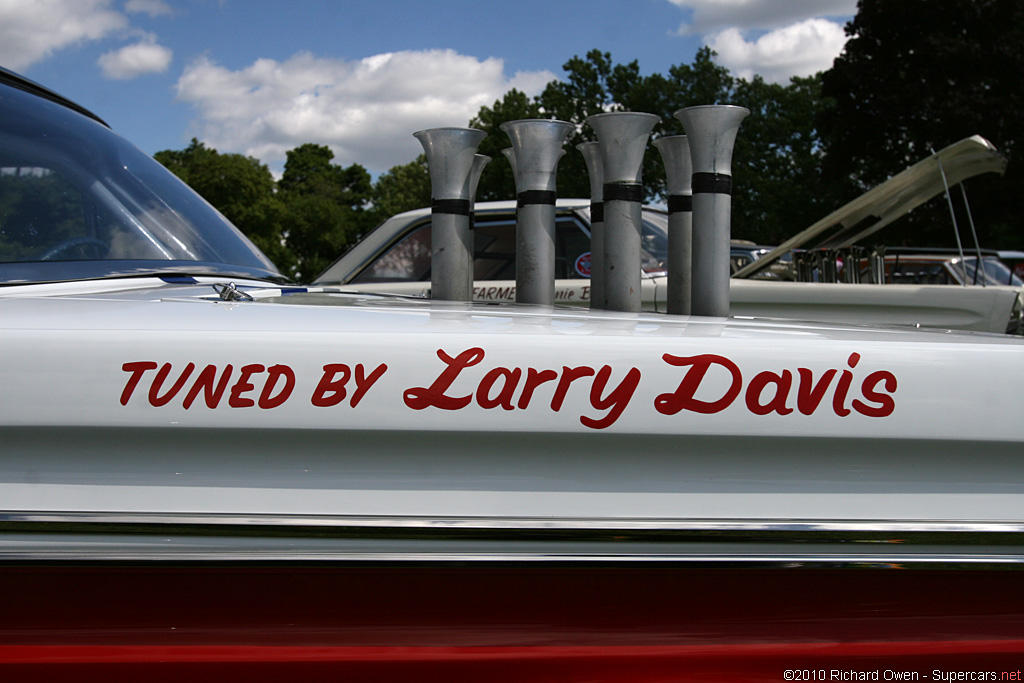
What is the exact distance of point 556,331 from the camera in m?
1.21

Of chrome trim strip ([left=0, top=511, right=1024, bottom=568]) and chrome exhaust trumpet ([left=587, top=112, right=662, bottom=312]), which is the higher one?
chrome exhaust trumpet ([left=587, top=112, right=662, bottom=312])

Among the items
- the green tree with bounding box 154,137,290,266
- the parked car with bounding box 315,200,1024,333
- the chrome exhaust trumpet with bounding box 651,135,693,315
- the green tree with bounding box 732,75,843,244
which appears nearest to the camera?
the chrome exhaust trumpet with bounding box 651,135,693,315

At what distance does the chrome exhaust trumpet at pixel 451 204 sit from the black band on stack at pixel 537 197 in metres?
0.16

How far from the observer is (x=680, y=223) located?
2.23 meters

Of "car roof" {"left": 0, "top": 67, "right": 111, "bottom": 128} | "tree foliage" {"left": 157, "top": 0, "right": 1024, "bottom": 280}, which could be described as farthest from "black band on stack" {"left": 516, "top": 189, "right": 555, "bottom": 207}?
"tree foliage" {"left": 157, "top": 0, "right": 1024, "bottom": 280}

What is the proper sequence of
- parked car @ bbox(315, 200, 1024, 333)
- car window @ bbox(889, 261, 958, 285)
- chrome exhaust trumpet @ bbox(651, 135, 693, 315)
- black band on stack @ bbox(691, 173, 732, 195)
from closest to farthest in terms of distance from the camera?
black band on stack @ bbox(691, 173, 732, 195) → chrome exhaust trumpet @ bbox(651, 135, 693, 315) → parked car @ bbox(315, 200, 1024, 333) → car window @ bbox(889, 261, 958, 285)

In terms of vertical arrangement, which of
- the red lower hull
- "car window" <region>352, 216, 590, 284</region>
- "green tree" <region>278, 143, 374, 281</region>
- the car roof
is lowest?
the red lower hull

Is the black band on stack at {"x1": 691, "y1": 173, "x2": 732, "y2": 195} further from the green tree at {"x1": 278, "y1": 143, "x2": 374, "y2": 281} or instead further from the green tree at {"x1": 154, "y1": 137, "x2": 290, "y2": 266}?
the green tree at {"x1": 278, "y1": 143, "x2": 374, "y2": 281}

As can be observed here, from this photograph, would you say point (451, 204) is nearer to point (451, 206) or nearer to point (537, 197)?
point (451, 206)

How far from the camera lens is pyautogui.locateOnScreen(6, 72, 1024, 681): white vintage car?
1081 mm

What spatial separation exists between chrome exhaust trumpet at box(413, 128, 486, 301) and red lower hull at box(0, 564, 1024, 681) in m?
1.13

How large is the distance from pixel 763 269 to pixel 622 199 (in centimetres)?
487

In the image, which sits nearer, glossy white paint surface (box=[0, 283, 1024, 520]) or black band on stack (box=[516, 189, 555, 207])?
glossy white paint surface (box=[0, 283, 1024, 520])

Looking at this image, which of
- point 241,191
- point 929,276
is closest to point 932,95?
point 929,276
